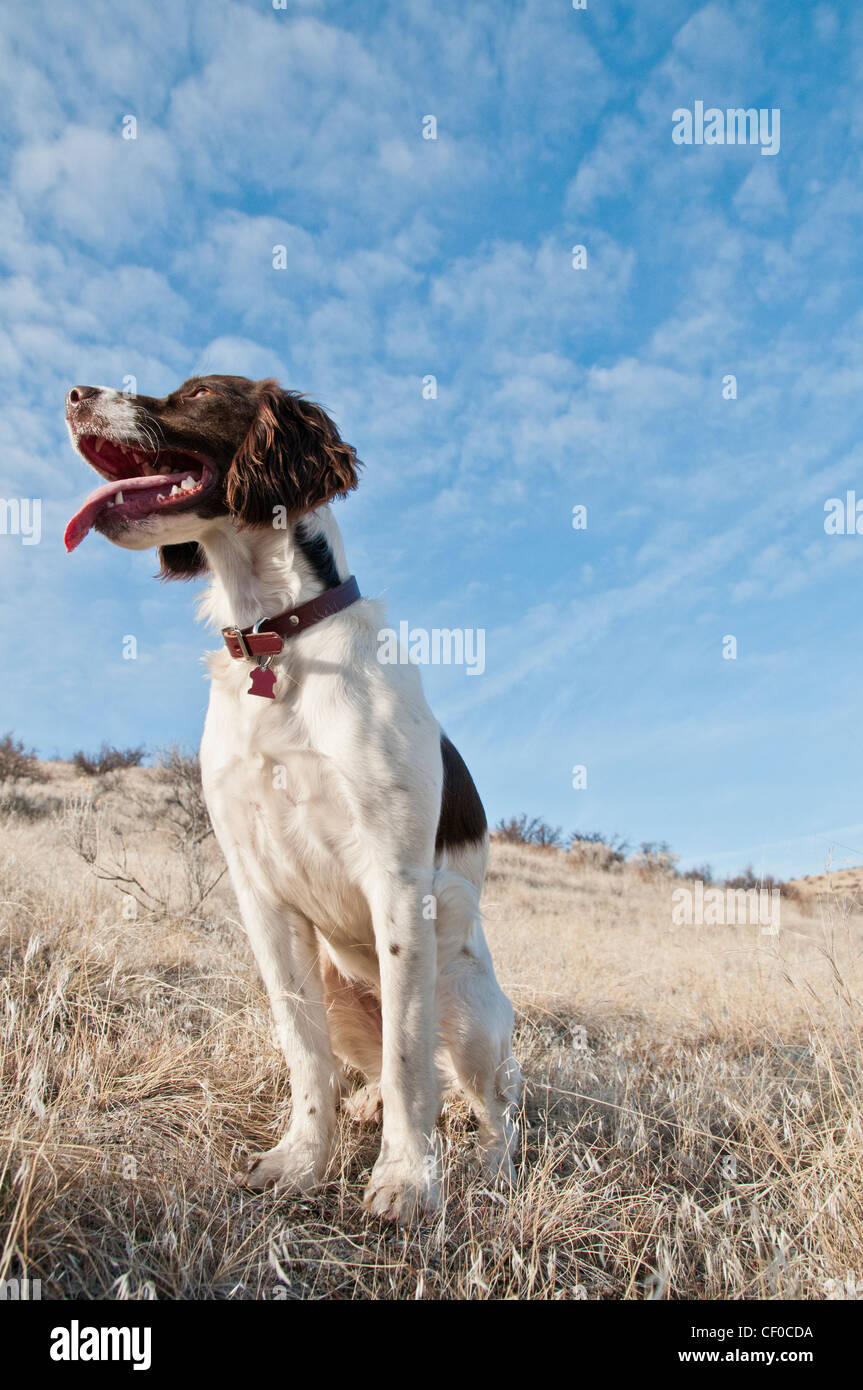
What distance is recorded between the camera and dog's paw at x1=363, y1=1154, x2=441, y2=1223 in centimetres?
243

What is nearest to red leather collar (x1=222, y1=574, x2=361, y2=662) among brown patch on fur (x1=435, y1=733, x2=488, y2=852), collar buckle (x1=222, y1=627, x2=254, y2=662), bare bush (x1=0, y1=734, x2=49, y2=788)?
collar buckle (x1=222, y1=627, x2=254, y2=662)

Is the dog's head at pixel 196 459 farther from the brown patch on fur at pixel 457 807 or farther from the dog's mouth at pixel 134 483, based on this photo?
the brown patch on fur at pixel 457 807


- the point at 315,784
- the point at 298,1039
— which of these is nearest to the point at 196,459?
the point at 315,784

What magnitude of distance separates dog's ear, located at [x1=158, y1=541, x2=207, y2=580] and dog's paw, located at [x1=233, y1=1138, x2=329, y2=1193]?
1.89 meters

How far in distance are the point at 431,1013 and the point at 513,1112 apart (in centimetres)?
70

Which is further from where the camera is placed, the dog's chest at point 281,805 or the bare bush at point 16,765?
the bare bush at point 16,765

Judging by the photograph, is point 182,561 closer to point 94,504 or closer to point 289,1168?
point 94,504

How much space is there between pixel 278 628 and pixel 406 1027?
1.23 metres

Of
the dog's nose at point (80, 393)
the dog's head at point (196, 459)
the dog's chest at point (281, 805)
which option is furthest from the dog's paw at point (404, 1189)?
the dog's nose at point (80, 393)

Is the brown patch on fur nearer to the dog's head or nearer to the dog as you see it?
the dog

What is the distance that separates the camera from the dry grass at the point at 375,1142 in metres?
2.16
